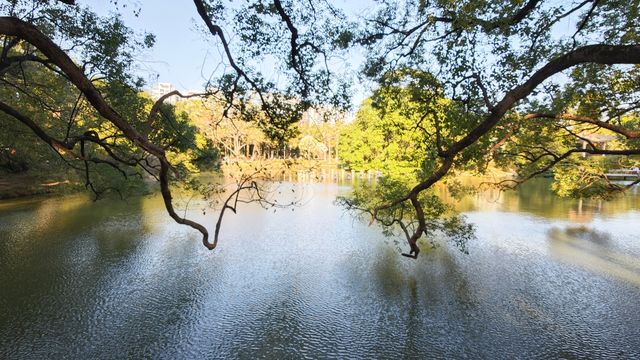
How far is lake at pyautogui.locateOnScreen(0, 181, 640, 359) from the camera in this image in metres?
6.27

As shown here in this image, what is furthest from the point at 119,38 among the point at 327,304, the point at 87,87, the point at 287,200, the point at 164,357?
the point at 287,200

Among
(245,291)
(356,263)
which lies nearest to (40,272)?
(245,291)

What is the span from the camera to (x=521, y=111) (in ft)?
22.1

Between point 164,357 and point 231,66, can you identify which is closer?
point 231,66

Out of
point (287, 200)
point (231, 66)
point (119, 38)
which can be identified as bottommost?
point (287, 200)

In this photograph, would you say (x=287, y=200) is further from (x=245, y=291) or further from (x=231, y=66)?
(x=231, y=66)

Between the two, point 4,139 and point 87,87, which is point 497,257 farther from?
point 4,139

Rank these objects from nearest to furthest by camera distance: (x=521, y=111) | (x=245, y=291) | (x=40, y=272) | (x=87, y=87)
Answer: (x=87, y=87) < (x=521, y=111) < (x=245, y=291) < (x=40, y=272)

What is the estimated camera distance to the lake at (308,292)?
6270 millimetres

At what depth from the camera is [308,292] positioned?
8.31 meters

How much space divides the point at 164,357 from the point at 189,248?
221 inches

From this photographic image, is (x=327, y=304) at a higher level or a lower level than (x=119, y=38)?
lower

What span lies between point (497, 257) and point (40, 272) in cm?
1110

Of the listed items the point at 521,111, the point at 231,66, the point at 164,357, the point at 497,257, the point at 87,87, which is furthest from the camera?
the point at 497,257
